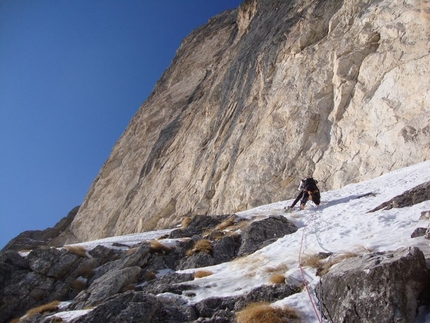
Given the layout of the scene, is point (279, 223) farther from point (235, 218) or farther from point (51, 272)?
point (51, 272)

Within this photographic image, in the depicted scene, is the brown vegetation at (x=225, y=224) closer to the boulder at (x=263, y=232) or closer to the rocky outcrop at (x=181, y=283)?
the rocky outcrop at (x=181, y=283)

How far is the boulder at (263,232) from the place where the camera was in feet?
43.4

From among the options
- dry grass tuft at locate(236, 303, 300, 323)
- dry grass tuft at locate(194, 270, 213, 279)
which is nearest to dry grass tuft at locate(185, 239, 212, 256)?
dry grass tuft at locate(194, 270, 213, 279)

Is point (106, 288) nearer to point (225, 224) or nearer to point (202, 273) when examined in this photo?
point (202, 273)

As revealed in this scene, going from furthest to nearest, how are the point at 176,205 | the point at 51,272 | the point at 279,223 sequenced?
the point at 176,205 < the point at 51,272 < the point at 279,223

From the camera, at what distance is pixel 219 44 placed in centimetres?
5356

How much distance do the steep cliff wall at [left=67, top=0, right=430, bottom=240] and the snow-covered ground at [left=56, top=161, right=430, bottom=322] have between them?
17.7 feet

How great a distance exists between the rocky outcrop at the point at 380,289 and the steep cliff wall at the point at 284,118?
39.6 ft

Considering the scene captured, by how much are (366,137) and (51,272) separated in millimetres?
15811

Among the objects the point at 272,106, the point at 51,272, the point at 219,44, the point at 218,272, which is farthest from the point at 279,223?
the point at 219,44

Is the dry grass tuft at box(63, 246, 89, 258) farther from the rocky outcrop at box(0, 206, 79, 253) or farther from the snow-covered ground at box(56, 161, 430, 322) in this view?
the rocky outcrop at box(0, 206, 79, 253)

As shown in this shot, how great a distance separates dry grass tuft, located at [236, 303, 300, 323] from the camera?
6.62m

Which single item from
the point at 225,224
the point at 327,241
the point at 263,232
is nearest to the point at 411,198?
the point at 327,241

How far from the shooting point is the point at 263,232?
13.9m
